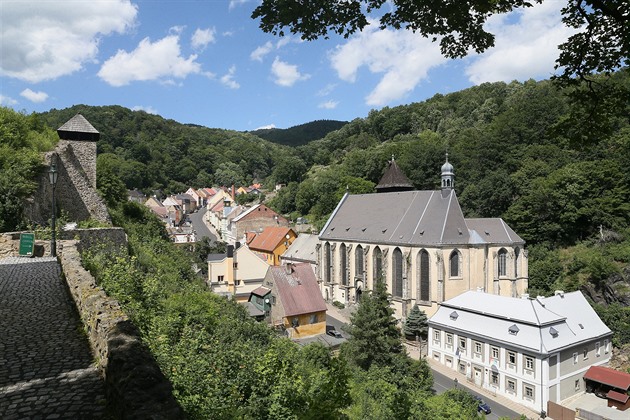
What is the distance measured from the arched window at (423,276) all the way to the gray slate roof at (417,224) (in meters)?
1.16

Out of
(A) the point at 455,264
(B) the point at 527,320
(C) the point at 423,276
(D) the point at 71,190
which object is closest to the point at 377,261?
(C) the point at 423,276

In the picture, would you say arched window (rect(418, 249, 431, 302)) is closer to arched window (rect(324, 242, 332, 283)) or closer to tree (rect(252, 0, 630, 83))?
arched window (rect(324, 242, 332, 283))

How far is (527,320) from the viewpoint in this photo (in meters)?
24.4

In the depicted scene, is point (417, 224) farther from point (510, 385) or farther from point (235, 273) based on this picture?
point (235, 273)

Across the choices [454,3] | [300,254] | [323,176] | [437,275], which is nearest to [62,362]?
[454,3]

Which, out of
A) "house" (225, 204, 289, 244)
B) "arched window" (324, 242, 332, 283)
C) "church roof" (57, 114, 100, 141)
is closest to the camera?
"church roof" (57, 114, 100, 141)

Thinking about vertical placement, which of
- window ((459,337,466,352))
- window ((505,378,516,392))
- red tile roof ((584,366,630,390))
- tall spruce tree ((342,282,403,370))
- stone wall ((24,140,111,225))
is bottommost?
window ((505,378,516,392))

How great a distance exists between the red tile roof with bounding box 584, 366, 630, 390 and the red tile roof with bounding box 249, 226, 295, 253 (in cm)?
3708

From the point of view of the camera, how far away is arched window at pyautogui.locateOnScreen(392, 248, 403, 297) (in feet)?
119

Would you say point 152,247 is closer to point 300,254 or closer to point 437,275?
point 437,275

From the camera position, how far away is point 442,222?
34.2 m

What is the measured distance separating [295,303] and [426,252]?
11.9 metres

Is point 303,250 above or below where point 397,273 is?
above

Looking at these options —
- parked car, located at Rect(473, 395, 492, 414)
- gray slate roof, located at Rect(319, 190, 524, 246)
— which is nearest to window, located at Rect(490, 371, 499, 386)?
parked car, located at Rect(473, 395, 492, 414)
